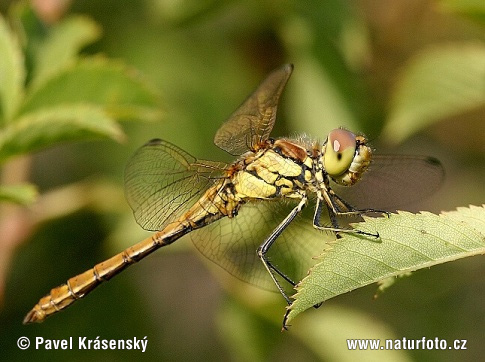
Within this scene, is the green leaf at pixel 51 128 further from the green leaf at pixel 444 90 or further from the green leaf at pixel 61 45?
the green leaf at pixel 444 90

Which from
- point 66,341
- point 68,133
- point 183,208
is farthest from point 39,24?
point 66,341

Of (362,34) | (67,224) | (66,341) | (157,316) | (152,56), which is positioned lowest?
(66,341)

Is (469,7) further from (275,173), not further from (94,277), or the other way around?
(94,277)

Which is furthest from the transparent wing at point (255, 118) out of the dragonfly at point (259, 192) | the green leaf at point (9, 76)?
the green leaf at point (9, 76)

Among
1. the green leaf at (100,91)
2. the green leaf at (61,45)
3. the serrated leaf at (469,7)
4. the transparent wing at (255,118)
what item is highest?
the green leaf at (61,45)

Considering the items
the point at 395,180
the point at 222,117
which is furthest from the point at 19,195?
the point at 222,117

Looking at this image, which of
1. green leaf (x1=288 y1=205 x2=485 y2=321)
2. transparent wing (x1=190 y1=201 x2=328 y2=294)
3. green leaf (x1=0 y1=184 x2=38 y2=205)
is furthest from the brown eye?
green leaf (x1=0 y1=184 x2=38 y2=205)

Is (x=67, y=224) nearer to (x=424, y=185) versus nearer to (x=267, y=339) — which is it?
(x=267, y=339)
